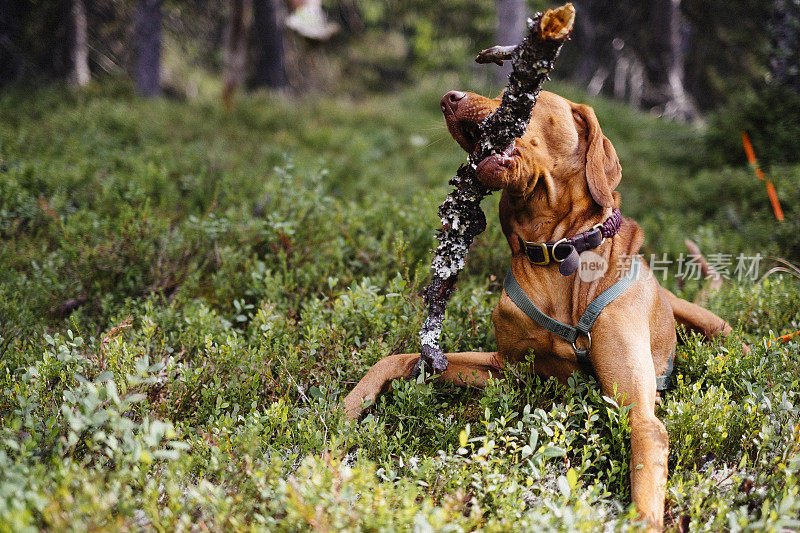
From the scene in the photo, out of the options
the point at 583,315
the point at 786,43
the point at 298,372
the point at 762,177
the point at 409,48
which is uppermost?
the point at 786,43

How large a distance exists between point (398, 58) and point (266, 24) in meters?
9.75

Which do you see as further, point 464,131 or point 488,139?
point 464,131

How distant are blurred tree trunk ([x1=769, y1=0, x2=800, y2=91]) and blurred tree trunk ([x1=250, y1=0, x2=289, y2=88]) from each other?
313 inches

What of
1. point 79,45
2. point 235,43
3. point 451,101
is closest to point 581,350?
point 451,101

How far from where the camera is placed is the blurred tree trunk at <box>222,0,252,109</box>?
7.61 metres

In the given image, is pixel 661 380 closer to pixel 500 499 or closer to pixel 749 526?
pixel 749 526

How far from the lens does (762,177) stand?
5.54 metres

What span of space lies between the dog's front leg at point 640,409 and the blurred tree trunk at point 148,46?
8303mm

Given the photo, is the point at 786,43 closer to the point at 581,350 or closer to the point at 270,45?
the point at 581,350

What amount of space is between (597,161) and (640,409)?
3.54ft

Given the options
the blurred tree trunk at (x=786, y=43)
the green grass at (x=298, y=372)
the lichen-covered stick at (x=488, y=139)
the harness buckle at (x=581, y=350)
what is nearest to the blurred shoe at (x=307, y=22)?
the green grass at (x=298, y=372)

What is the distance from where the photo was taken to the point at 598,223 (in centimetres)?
246

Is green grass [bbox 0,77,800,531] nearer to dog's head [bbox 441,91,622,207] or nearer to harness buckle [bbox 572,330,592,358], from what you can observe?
harness buckle [bbox 572,330,592,358]

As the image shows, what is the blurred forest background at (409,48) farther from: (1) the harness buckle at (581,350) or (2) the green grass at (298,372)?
(1) the harness buckle at (581,350)
